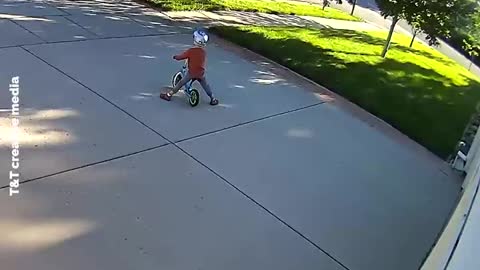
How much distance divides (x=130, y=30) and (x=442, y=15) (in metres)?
4.28

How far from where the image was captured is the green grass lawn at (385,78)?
6.10 metres

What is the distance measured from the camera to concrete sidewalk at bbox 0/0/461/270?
318cm

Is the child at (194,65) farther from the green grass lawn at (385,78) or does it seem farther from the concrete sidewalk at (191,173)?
the green grass lawn at (385,78)

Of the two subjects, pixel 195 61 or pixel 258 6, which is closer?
pixel 195 61

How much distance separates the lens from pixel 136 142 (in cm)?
425

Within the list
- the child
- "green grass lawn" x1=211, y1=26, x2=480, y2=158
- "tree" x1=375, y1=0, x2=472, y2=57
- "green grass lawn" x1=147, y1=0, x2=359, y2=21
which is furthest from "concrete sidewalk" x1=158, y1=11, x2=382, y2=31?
the child

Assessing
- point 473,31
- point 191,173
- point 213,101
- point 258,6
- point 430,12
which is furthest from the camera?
point 258,6

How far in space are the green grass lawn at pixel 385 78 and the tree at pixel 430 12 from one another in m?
0.72

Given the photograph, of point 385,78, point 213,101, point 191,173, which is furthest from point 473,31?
point 191,173

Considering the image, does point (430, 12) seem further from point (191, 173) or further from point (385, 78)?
point (191, 173)

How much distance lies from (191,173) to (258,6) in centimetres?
797

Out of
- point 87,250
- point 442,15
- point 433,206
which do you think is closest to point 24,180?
point 87,250

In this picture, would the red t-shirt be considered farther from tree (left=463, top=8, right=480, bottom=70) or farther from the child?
tree (left=463, top=8, right=480, bottom=70)

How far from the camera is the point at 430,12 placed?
23.8 ft
